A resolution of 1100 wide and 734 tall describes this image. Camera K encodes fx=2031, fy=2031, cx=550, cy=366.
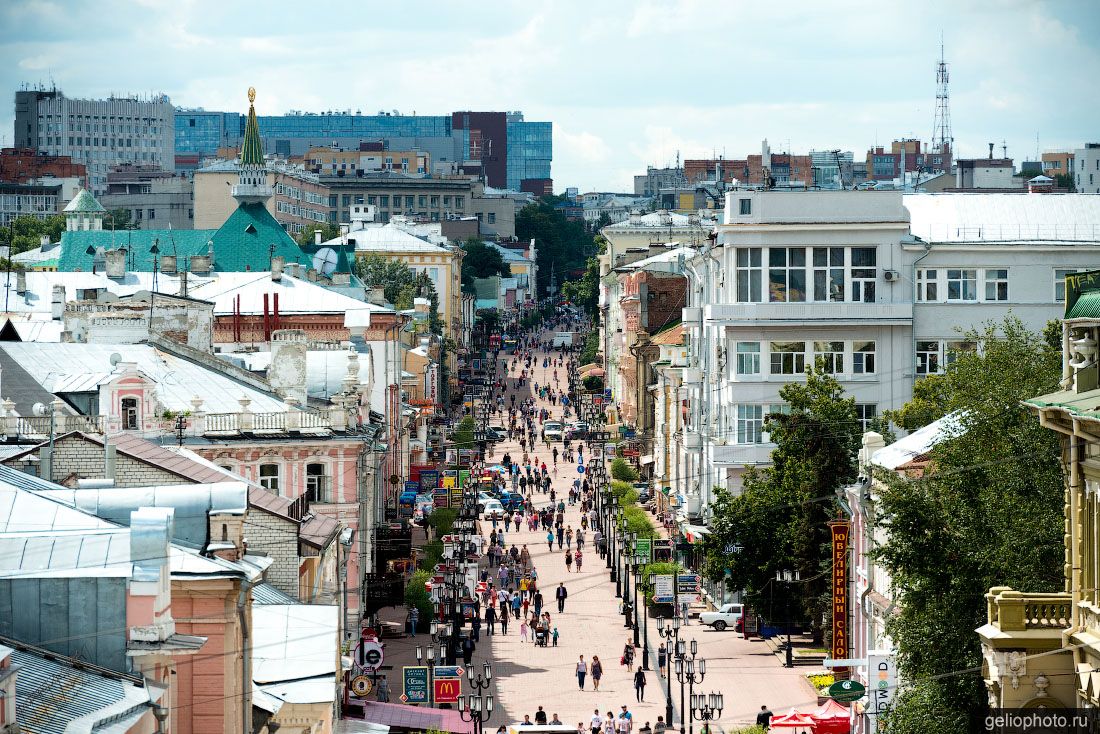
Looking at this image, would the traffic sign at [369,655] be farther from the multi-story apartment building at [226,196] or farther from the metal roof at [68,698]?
the multi-story apartment building at [226,196]

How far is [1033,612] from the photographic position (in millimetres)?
23703

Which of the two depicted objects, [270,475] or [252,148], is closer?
[270,475]

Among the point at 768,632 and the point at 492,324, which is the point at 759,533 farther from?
the point at 492,324

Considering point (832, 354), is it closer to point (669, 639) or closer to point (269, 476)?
point (669, 639)

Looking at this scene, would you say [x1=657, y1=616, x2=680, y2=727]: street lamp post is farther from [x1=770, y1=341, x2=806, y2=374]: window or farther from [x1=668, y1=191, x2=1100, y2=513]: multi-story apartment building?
[x1=770, y1=341, x2=806, y2=374]: window

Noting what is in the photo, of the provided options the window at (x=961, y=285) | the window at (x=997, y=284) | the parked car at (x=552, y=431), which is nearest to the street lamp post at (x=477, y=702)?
the window at (x=961, y=285)

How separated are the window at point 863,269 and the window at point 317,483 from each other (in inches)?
699

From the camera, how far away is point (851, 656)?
45.8 meters

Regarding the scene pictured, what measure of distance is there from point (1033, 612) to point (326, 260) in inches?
3927

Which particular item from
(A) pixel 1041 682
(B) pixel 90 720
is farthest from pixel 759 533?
(B) pixel 90 720

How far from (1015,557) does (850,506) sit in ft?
58.4

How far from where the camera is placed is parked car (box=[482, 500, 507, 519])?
279ft

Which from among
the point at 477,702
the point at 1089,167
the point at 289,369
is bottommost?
the point at 477,702

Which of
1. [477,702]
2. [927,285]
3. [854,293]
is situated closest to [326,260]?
[854,293]
